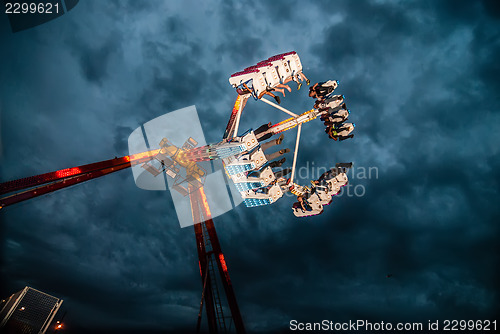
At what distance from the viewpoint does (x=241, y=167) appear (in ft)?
30.7

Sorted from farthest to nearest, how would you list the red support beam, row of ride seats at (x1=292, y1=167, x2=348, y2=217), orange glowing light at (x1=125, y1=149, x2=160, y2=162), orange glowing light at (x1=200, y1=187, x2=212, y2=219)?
orange glowing light at (x1=200, y1=187, x2=212, y2=219) → orange glowing light at (x1=125, y1=149, x2=160, y2=162) → row of ride seats at (x1=292, y1=167, x2=348, y2=217) → the red support beam

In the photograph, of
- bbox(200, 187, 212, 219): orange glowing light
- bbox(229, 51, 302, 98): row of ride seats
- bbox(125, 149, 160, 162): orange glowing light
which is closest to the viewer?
bbox(229, 51, 302, 98): row of ride seats

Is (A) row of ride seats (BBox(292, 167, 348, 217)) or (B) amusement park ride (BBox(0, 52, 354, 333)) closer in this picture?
(B) amusement park ride (BBox(0, 52, 354, 333))

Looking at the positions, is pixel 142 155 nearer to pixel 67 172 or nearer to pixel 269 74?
pixel 67 172

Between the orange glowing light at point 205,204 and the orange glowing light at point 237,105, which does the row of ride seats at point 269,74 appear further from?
the orange glowing light at point 205,204

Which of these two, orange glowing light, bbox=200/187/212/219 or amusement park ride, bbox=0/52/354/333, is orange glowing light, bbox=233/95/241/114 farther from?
orange glowing light, bbox=200/187/212/219

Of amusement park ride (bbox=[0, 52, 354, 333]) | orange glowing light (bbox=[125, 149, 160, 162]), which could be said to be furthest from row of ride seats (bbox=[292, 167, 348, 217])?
orange glowing light (bbox=[125, 149, 160, 162])

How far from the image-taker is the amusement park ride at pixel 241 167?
28.7ft

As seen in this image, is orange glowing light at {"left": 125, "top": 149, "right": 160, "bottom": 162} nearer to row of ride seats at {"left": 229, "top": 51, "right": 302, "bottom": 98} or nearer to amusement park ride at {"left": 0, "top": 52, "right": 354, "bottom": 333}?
amusement park ride at {"left": 0, "top": 52, "right": 354, "bottom": 333}

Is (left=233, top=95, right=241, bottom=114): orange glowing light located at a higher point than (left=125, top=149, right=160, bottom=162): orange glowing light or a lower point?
higher

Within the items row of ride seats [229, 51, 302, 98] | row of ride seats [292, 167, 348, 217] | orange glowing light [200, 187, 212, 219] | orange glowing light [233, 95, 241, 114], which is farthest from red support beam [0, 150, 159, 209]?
row of ride seats [292, 167, 348, 217]

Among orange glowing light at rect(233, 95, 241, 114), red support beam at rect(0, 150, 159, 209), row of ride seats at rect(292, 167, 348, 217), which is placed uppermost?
orange glowing light at rect(233, 95, 241, 114)

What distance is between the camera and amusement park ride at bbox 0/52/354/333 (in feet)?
28.7

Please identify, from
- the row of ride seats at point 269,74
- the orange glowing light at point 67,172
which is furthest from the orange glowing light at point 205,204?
the row of ride seats at point 269,74
